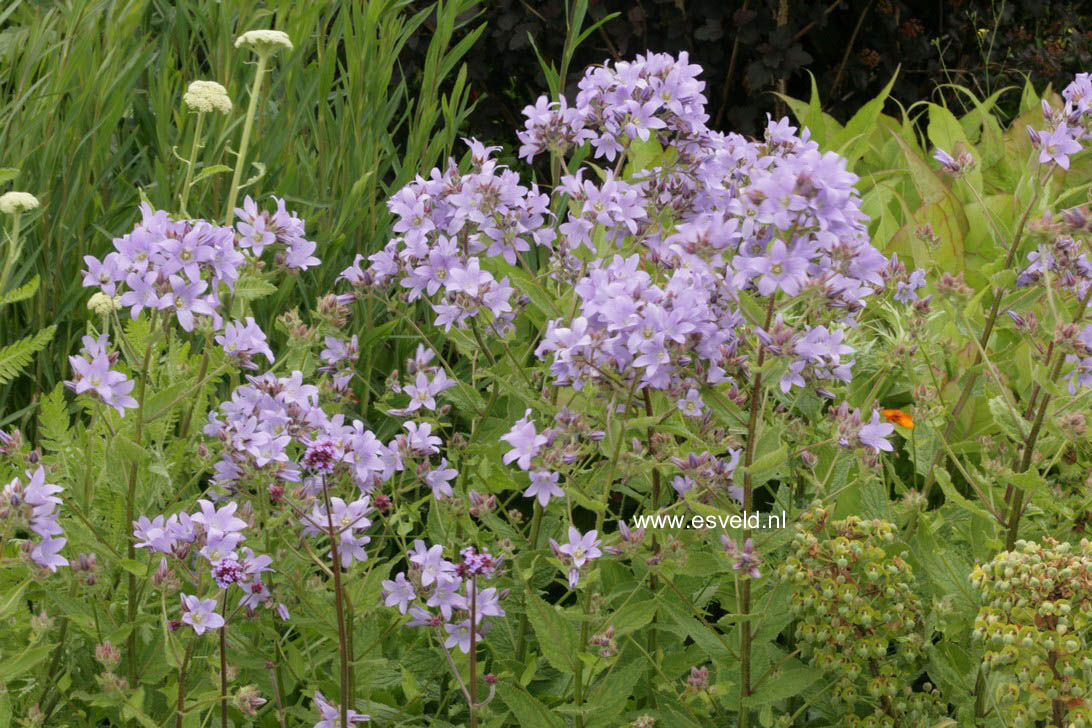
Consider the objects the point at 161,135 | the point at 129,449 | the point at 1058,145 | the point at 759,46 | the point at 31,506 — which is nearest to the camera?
the point at 31,506

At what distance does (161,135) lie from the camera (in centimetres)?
275

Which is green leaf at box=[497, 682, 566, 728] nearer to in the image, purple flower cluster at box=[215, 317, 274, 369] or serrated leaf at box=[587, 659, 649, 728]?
serrated leaf at box=[587, 659, 649, 728]

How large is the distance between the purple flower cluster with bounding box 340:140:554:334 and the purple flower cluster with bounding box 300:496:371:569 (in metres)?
0.40

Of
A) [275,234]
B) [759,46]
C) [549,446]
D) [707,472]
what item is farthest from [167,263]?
[759,46]

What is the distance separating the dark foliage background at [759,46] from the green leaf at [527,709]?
10.8 ft

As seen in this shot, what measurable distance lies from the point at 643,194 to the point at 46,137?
1472 millimetres

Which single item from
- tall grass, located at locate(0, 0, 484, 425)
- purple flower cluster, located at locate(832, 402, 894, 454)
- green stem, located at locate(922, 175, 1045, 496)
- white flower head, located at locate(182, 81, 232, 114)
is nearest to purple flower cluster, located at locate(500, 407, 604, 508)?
purple flower cluster, located at locate(832, 402, 894, 454)

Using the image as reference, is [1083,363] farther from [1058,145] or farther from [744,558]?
[744,558]

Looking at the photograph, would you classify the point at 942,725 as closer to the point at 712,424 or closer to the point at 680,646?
the point at 680,646

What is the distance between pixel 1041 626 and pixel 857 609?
0.24 meters

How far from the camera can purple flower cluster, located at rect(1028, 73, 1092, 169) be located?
6.35 ft

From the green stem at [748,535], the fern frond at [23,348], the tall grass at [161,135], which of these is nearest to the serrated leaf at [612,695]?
the green stem at [748,535]

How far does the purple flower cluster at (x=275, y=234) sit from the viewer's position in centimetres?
192

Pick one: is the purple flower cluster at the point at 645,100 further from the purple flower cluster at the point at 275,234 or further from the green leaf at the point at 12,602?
the green leaf at the point at 12,602
